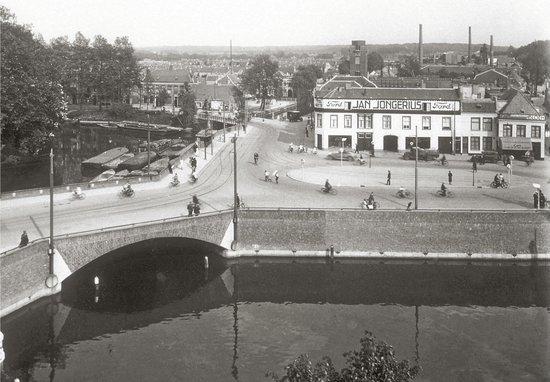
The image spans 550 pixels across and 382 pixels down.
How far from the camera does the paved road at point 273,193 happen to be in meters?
54.0

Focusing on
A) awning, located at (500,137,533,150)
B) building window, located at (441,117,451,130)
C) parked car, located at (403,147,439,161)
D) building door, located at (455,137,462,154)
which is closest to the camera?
awning, located at (500,137,533,150)

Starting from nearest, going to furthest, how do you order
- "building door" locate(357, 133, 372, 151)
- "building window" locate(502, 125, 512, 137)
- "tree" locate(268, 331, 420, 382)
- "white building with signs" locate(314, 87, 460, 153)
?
"tree" locate(268, 331, 420, 382)
"building window" locate(502, 125, 512, 137)
"white building with signs" locate(314, 87, 460, 153)
"building door" locate(357, 133, 372, 151)

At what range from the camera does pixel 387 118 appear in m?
90.6

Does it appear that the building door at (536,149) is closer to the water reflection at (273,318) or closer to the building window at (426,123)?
the building window at (426,123)

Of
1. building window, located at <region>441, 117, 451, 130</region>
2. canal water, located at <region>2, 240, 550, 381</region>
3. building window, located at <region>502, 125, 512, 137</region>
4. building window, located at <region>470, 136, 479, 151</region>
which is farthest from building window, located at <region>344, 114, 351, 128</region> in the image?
canal water, located at <region>2, 240, 550, 381</region>

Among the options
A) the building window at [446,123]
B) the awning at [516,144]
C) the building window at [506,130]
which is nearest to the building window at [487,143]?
the building window at [506,130]

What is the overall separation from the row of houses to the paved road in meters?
5.12

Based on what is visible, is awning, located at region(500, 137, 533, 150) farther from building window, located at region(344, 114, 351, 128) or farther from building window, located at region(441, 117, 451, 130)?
building window, located at region(344, 114, 351, 128)

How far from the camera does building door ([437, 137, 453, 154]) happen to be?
8861 centimetres

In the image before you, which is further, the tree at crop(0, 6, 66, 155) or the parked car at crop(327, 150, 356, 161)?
the tree at crop(0, 6, 66, 155)

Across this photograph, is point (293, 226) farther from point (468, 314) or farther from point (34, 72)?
point (34, 72)

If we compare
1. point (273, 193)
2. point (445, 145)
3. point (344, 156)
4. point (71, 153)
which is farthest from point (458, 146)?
point (71, 153)

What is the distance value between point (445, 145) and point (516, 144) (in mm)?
9058

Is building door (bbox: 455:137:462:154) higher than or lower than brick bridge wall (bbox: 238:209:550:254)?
higher
